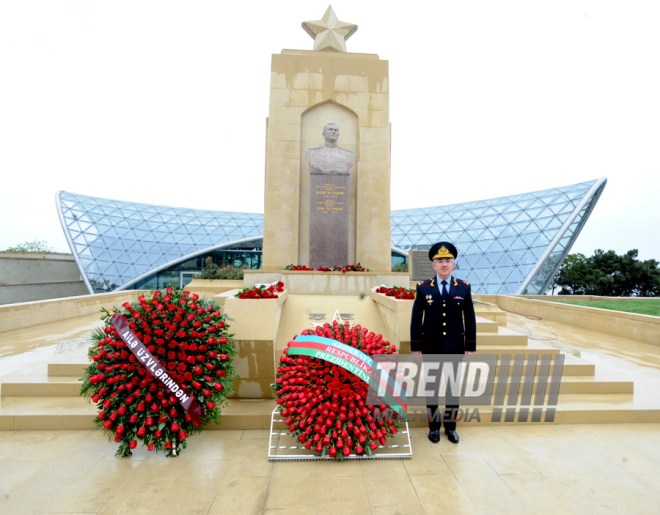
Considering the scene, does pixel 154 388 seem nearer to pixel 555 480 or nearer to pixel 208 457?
pixel 208 457

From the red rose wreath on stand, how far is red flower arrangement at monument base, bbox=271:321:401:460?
2.40ft

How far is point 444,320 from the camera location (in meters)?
3.74

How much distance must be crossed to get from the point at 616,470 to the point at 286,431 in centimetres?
326

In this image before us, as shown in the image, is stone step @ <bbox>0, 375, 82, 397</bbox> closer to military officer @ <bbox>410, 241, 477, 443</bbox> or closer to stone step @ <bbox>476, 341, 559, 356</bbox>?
military officer @ <bbox>410, 241, 477, 443</bbox>

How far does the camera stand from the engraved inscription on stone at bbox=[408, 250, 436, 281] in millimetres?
14625

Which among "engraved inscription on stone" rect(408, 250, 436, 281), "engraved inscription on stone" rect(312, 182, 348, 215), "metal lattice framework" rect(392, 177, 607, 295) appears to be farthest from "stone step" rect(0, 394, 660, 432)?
"metal lattice framework" rect(392, 177, 607, 295)

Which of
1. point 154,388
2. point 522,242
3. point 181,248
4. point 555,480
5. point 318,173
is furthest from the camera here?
point 181,248

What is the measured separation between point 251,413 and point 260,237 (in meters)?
30.6

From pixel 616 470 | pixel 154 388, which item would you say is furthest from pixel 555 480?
pixel 154 388

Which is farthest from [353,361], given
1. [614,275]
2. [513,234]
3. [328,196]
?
[614,275]

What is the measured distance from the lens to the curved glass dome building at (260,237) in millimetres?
27281

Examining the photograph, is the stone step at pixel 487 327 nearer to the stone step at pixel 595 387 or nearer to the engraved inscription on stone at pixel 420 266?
the stone step at pixel 595 387

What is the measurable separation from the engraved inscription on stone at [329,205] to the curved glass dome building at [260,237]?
71.8 ft

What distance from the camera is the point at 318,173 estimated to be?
32.5 feet
